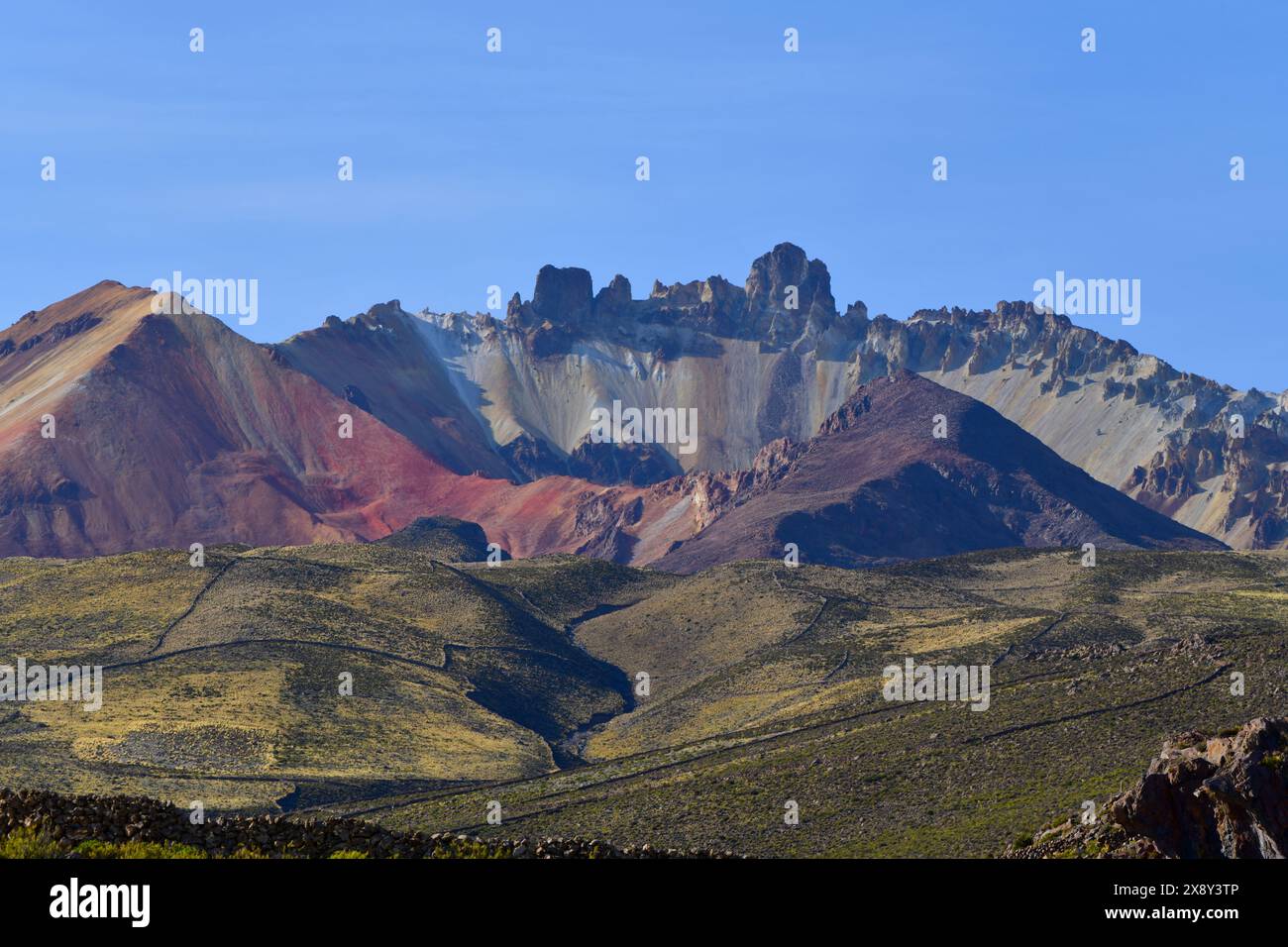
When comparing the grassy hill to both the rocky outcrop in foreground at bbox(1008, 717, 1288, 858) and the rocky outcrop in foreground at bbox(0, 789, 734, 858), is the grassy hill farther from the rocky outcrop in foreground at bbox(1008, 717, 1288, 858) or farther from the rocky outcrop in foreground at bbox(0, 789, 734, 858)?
the rocky outcrop in foreground at bbox(0, 789, 734, 858)

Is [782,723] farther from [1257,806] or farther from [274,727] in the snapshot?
[1257,806]

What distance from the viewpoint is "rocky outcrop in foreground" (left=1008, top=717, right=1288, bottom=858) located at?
49.6 m

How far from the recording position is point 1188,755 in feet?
171

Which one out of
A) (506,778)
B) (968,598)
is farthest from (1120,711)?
(968,598)

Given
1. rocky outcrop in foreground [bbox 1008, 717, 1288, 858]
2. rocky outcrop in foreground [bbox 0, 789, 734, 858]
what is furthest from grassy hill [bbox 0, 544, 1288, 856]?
rocky outcrop in foreground [bbox 0, 789, 734, 858]

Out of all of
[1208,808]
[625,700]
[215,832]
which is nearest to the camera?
[215,832]

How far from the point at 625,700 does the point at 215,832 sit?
12648 cm

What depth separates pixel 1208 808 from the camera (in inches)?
1983

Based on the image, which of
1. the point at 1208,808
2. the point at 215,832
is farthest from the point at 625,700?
the point at 215,832

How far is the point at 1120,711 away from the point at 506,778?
143 ft

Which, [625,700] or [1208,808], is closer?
[1208,808]

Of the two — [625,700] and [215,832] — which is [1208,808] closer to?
[215,832]

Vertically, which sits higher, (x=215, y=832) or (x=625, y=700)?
(x=215, y=832)

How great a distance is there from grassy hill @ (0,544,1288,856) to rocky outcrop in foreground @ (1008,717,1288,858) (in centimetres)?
2334
